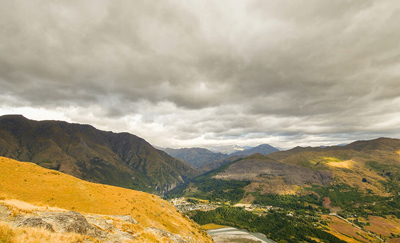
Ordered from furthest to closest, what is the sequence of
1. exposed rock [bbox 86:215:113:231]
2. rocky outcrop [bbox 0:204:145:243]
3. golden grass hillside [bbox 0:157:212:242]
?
golden grass hillside [bbox 0:157:212:242] → exposed rock [bbox 86:215:113:231] → rocky outcrop [bbox 0:204:145:243]

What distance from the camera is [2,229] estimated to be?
→ 20.4m

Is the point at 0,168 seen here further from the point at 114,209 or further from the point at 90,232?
the point at 90,232

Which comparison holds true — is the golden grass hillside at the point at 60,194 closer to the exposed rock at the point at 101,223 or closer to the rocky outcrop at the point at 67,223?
the rocky outcrop at the point at 67,223

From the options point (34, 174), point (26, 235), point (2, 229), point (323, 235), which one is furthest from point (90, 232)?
point (323, 235)

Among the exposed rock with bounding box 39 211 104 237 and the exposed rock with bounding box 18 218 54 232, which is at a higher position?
the exposed rock with bounding box 18 218 54 232

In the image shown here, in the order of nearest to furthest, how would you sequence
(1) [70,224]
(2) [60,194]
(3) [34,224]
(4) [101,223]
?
1. (3) [34,224]
2. (1) [70,224]
3. (4) [101,223]
4. (2) [60,194]

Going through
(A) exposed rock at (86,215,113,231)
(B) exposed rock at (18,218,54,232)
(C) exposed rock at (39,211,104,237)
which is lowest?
(A) exposed rock at (86,215,113,231)

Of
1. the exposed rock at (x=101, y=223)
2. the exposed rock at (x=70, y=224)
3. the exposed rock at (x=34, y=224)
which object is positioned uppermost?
the exposed rock at (x=34, y=224)

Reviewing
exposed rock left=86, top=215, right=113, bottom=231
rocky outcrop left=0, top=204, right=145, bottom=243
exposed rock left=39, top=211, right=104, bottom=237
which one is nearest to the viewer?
rocky outcrop left=0, top=204, right=145, bottom=243

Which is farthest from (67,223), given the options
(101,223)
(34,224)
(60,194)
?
(60,194)

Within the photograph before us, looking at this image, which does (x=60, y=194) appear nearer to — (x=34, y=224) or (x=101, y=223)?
(x=101, y=223)

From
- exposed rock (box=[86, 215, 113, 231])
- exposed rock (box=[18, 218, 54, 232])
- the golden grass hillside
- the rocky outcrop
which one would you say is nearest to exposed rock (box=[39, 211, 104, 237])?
the rocky outcrop

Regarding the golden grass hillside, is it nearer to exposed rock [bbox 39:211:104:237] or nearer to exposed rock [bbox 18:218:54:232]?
exposed rock [bbox 39:211:104:237]

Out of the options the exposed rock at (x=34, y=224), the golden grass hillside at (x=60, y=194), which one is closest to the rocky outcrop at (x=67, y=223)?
the exposed rock at (x=34, y=224)
